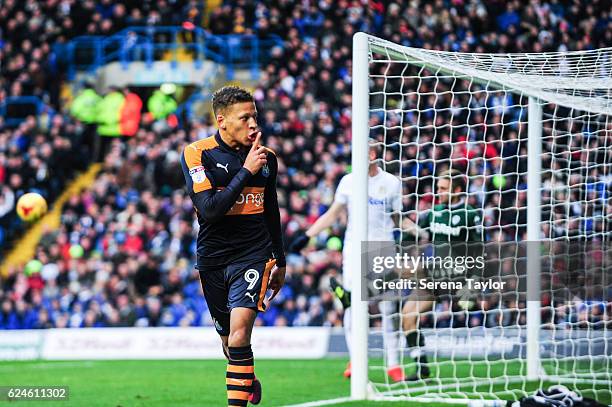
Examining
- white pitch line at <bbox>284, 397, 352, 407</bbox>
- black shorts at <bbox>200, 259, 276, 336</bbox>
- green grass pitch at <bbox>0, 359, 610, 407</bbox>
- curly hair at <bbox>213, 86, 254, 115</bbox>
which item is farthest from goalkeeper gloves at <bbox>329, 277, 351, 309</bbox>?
curly hair at <bbox>213, 86, 254, 115</bbox>

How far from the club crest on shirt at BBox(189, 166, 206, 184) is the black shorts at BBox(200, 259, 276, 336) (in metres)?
0.53

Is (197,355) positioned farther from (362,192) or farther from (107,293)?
(362,192)

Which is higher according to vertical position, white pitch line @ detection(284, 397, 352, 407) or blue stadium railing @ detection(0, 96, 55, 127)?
blue stadium railing @ detection(0, 96, 55, 127)

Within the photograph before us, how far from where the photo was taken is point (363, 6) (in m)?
19.2

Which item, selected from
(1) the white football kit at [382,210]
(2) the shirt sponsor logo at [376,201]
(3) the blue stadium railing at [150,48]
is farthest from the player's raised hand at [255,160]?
(3) the blue stadium railing at [150,48]

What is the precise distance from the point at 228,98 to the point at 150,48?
1490 centimetres

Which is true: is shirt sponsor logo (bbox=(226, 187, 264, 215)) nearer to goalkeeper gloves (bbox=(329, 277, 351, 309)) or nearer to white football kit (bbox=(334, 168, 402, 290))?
white football kit (bbox=(334, 168, 402, 290))

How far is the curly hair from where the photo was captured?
5711mm

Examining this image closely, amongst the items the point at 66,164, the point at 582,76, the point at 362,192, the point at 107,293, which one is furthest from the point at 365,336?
the point at 66,164

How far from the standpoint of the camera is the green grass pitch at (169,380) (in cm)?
802

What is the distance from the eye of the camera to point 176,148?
17.5m

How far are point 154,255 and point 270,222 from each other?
9.97 metres

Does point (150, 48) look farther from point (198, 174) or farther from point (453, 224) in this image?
point (198, 174)

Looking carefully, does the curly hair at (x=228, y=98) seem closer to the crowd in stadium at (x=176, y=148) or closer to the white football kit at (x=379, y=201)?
the white football kit at (x=379, y=201)
